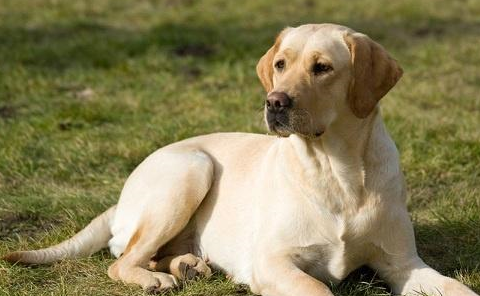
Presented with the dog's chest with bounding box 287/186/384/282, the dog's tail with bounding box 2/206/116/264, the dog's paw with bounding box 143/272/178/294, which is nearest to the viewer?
the dog's chest with bounding box 287/186/384/282

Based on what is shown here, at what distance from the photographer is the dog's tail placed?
4559mm

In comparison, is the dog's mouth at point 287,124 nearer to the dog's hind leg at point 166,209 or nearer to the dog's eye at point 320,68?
the dog's eye at point 320,68

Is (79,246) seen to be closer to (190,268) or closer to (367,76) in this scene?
(190,268)

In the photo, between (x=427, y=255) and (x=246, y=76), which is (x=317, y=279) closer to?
(x=427, y=255)

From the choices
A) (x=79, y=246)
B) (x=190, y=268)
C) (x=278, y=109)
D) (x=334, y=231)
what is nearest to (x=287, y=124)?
(x=278, y=109)

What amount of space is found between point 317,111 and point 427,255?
1403mm

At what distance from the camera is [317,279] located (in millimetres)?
4129

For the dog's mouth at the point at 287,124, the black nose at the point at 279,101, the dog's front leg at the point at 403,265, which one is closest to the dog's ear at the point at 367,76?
the dog's mouth at the point at 287,124

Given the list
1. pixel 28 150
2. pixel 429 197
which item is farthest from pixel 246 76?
pixel 429 197

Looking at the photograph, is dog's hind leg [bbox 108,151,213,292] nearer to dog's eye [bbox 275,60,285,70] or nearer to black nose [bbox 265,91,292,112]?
dog's eye [bbox 275,60,285,70]

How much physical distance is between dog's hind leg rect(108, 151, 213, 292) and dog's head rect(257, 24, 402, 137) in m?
0.89

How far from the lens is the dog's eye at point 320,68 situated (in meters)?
3.94

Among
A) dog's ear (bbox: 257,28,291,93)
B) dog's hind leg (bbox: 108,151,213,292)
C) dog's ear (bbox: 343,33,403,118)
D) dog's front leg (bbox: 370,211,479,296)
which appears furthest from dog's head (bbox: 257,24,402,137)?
dog's hind leg (bbox: 108,151,213,292)

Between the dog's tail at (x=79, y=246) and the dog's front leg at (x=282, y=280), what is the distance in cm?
110
